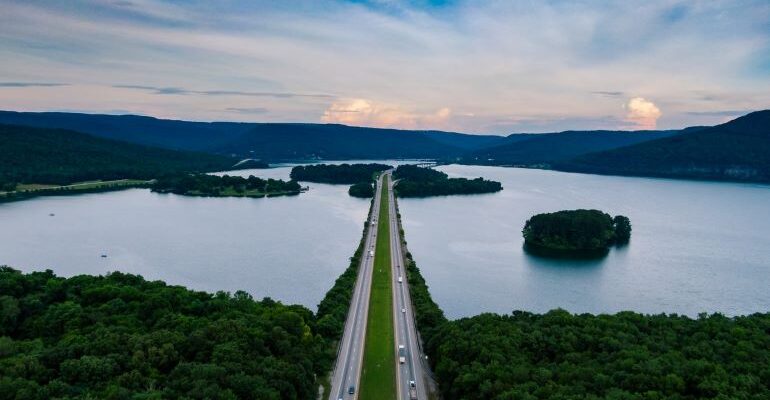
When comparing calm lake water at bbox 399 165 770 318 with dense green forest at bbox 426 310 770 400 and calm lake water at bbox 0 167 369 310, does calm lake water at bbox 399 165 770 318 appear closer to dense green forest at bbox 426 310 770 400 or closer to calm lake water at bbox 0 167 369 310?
calm lake water at bbox 0 167 369 310

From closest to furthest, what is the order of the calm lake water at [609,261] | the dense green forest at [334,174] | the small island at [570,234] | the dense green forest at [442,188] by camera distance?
the calm lake water at [609,261]
the small island at [570,234]
the dense green forest at [442,188]
the dense green forest at [334,174]

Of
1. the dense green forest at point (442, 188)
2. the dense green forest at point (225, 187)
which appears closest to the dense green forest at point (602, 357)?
the dense green forest at point (442, 188)

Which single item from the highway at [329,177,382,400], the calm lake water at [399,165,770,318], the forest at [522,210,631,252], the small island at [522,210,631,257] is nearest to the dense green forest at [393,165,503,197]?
the calm lake water at [399,165,770,318]

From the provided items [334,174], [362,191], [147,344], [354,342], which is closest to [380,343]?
[354,342]

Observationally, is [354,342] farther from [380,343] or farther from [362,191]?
[362,191]

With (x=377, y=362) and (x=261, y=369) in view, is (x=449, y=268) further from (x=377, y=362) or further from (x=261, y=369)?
(x=261, y=369)

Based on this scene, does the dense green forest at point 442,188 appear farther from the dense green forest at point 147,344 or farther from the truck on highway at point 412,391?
the truck on highway at point 412,391
